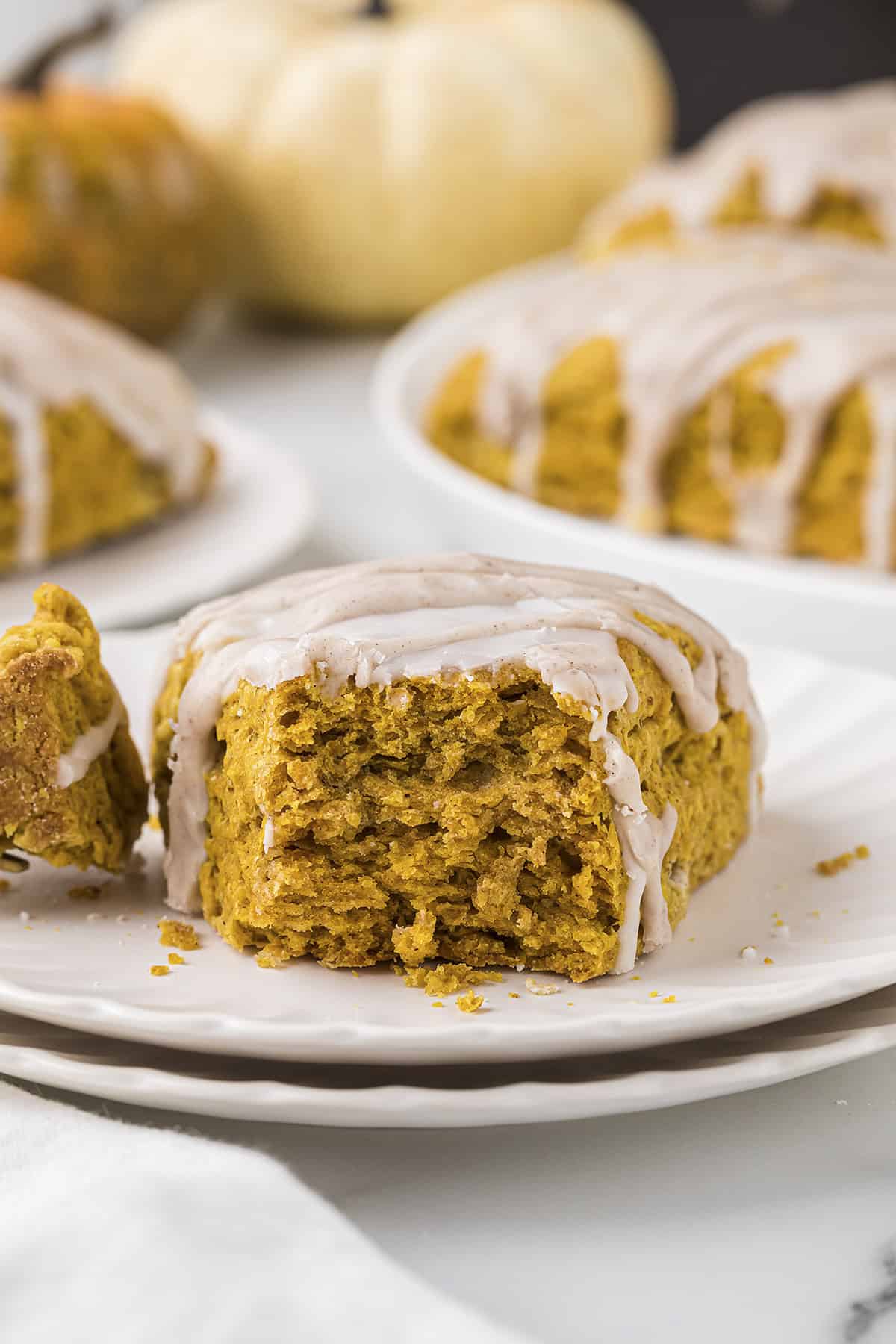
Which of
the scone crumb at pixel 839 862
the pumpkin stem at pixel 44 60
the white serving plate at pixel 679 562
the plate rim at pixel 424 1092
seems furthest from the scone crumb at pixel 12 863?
the pumpkin stem at pixel 44 60

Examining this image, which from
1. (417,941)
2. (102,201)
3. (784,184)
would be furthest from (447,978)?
(102,201)

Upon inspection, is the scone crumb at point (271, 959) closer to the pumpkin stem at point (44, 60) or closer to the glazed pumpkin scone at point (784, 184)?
the glazed pumpkin scone at point (784, 184)

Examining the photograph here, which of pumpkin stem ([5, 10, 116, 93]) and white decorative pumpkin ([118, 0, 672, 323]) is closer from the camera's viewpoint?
pumpkin stem ([5, 10, 116, 93])

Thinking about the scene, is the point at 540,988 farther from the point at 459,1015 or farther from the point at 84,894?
the point at 84,894

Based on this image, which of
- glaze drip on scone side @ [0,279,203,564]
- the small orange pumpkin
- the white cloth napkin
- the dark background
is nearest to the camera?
the white cloth napkin

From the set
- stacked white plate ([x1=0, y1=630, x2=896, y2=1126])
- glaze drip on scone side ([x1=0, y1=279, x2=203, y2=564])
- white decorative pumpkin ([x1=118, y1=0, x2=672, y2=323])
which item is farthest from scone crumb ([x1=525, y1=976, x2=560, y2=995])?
white decorative pumpkin ([x1=118, y1=0, x2=672, y2=323])

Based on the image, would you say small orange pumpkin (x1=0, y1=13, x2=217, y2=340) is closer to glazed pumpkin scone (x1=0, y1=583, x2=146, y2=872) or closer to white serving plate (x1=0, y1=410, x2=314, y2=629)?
white serving plate (x1=0, y1=410, x2=314, y2=629)
